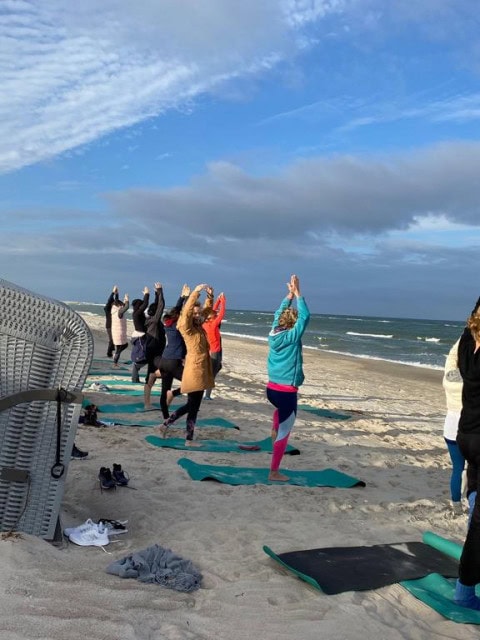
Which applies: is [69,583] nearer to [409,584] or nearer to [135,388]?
[409,584]

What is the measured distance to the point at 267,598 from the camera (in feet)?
11.0

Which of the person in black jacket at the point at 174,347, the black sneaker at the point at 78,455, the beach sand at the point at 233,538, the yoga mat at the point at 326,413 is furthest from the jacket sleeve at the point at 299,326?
the yoga mat at the point at 326,413

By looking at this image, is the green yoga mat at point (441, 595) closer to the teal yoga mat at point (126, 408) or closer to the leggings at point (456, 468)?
the leggings at point (456, 468)

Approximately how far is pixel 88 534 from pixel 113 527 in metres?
0.30

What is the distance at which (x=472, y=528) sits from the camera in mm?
3326

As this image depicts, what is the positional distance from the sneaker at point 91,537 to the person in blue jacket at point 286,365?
94.4 inches

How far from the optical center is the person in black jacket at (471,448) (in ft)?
10.9

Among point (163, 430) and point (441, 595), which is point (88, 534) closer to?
point (441, 595)

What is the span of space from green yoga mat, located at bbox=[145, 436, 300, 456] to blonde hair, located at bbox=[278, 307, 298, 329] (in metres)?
2.14

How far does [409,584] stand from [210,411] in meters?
6.64

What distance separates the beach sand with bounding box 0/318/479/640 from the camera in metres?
2.83

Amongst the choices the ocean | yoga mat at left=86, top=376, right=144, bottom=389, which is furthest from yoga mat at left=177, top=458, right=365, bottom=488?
the ocean

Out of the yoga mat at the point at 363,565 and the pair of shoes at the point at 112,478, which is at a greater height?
the pair of shoes at the point at 112,478

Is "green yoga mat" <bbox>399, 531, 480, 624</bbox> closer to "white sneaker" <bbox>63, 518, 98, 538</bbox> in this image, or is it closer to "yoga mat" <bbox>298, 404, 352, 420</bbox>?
"white sneaker" <bbox>63, 518, 98, 538</bbox>
